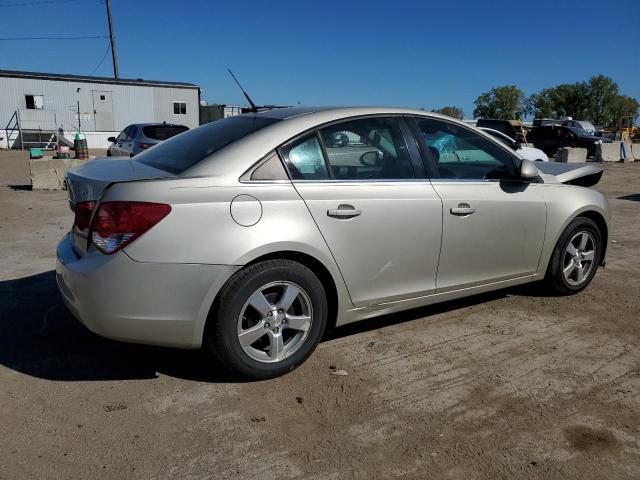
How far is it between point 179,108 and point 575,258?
1368 inches

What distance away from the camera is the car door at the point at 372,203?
11.0ft

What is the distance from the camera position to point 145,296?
2.89 meters

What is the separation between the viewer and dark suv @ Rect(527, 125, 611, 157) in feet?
81.5

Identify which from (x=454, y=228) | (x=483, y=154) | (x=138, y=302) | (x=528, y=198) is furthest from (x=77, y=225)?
(x=528, y=198)

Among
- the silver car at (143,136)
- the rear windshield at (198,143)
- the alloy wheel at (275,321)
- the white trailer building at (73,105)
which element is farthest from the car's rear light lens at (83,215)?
the white trailer building at (73,105)

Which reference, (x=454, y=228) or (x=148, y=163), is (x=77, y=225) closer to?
(x=148, y=163)

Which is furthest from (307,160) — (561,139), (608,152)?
(608,152)

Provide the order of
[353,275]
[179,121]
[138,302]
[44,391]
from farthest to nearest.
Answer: [179,121]
[353,275]
[44,391]
[138,302]

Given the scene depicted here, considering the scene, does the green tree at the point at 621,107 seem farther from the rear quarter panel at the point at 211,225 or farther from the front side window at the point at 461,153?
the rear quarter panel at the point at 211,225

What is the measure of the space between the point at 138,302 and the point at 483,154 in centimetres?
279

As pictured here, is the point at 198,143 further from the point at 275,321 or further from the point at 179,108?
the point at 179,108

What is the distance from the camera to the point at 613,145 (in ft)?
82.0

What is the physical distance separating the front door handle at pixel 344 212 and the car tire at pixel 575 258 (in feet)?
6.90

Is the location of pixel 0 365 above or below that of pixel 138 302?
below
